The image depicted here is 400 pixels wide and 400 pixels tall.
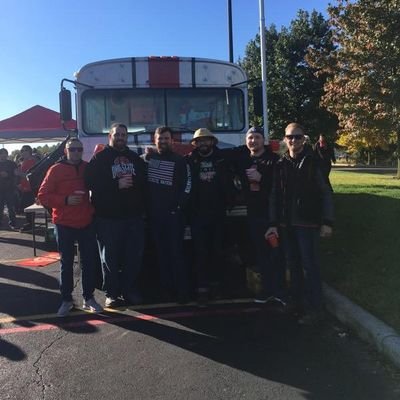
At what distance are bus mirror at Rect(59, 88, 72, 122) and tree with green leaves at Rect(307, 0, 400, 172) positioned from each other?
12.0 meters

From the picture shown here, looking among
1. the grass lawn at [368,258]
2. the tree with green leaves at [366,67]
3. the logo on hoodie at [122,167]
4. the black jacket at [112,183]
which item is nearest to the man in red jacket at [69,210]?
the black jacket at [112,183]

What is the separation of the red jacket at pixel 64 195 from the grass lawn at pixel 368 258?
295cm

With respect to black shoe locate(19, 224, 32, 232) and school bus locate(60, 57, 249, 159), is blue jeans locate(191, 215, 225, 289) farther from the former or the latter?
black shoe locate(19, 224, 32, 232)

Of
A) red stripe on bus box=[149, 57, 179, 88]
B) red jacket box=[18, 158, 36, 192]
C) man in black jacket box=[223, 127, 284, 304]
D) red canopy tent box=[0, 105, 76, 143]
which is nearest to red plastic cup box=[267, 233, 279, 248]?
man in black jacket box=[223, 127, 284, 304]

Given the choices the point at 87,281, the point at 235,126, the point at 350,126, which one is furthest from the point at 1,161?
the point at 350,126

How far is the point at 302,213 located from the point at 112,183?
2000mm

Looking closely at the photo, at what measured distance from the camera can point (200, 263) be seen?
580cm

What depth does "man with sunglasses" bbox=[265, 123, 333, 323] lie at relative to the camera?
195 inches

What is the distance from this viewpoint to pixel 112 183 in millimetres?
5418

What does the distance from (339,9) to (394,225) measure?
12825 mm

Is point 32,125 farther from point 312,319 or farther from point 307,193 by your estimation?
point 312,319

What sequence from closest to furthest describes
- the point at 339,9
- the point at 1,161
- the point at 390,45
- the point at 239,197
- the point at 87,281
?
1. the point at 87,281
2. the point at 239,197
3. the point at 1,161
4. the point at 390,45
5. the point at 339,9

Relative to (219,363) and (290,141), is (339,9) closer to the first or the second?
(290,141)

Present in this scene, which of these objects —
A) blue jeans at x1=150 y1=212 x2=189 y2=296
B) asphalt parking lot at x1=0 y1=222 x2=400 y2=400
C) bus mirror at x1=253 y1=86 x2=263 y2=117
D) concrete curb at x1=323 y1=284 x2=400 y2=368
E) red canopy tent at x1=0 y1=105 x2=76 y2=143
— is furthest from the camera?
red canopy tent at x1=0 y1=105 x2=76 y2=143
